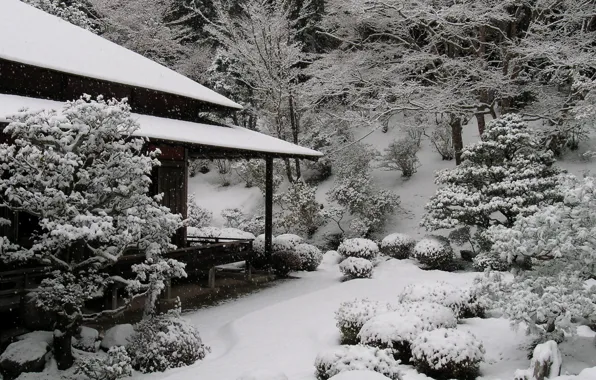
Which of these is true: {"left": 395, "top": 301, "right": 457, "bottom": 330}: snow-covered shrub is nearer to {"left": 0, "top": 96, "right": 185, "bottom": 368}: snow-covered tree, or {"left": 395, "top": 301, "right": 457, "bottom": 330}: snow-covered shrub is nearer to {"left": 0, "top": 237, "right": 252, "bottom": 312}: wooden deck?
{"left": 0, "top": 96, "right": 185, "bottom": 368}: snow-covered tree

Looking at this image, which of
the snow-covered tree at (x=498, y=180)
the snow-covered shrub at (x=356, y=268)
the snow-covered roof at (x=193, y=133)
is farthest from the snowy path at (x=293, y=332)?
the snow-covered roof at (x=193, y=133)

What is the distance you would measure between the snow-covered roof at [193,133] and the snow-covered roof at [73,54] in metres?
0.81

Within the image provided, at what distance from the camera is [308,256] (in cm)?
1616

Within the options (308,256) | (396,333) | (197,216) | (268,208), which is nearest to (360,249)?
(308,256)

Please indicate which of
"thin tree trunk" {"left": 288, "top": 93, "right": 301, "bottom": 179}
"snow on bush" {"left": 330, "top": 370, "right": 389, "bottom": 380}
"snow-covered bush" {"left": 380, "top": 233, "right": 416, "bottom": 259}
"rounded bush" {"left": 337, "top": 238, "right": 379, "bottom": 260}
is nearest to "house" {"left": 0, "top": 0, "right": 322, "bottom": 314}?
"rounded bush" {"left": 337, "top": 238, "right": 379, "bottom": 260}

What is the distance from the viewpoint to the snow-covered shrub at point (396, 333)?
8.07m

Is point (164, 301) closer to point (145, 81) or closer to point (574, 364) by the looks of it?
point (145, 81)

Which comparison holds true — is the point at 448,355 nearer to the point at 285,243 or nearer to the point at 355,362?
the point at 355,362

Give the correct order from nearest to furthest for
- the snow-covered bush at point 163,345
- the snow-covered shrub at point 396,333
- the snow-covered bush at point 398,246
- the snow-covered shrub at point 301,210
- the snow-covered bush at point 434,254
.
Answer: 1. the snow-covered bush at point 163,345
2. the snow-covered shrub at point 396,333
3. the snow-covered bush at point 434,254
4. the snow-covered bush at point 398,246
5. the snow-covered shrub at point 301,210

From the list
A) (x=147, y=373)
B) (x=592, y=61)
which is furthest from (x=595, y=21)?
(x=147, y=373)

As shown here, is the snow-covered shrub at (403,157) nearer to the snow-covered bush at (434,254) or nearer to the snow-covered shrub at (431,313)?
the snow-covered bush at (434,254)

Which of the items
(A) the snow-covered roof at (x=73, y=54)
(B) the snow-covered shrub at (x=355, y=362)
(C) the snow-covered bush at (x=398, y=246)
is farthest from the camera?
(C) the snow-covered bush at (x=398, y=246)

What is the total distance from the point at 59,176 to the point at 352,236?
585 inches

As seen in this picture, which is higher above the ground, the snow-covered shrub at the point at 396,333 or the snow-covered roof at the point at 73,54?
the snow-covered roof at the point at 73,54
